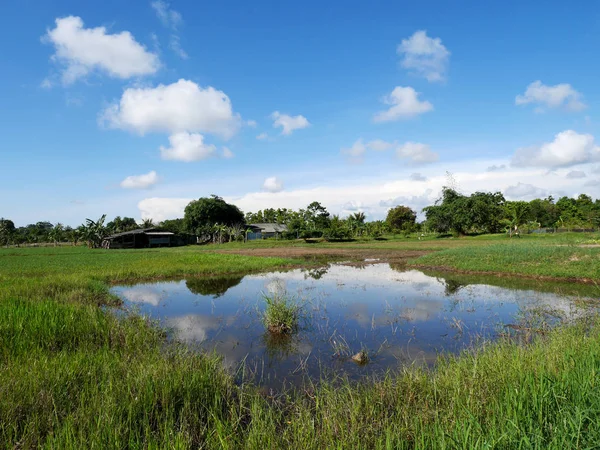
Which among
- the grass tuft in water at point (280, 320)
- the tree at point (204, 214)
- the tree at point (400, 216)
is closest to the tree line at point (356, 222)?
the tree at point (204, 214)

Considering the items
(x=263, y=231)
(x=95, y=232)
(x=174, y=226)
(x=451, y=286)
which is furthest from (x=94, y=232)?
(x=451, y=286)

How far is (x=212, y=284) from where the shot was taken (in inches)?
752

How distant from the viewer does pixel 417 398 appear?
5016 millimetres

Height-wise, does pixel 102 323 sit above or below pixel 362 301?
above

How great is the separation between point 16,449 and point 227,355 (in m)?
4.45

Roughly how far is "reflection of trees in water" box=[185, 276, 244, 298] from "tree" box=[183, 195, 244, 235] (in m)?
44.9

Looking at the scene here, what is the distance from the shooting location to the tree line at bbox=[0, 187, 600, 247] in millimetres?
58719

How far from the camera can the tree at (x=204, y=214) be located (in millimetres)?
65625

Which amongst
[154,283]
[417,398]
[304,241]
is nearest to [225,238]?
[304,241]

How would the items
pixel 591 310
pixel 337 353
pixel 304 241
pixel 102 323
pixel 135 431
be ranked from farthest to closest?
1. pixel 304 241
2. pixel 591 310
3. pixel 102 323
4. pixel 337 353
5. pixel 135 431

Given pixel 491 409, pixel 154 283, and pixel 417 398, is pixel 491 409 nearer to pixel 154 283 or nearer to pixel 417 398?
pixel 417 398

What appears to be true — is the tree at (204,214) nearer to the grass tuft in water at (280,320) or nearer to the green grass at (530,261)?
the green grass at (530,261)

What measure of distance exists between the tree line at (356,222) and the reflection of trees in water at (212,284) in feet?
132

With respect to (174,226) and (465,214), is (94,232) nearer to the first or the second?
(174,226)
